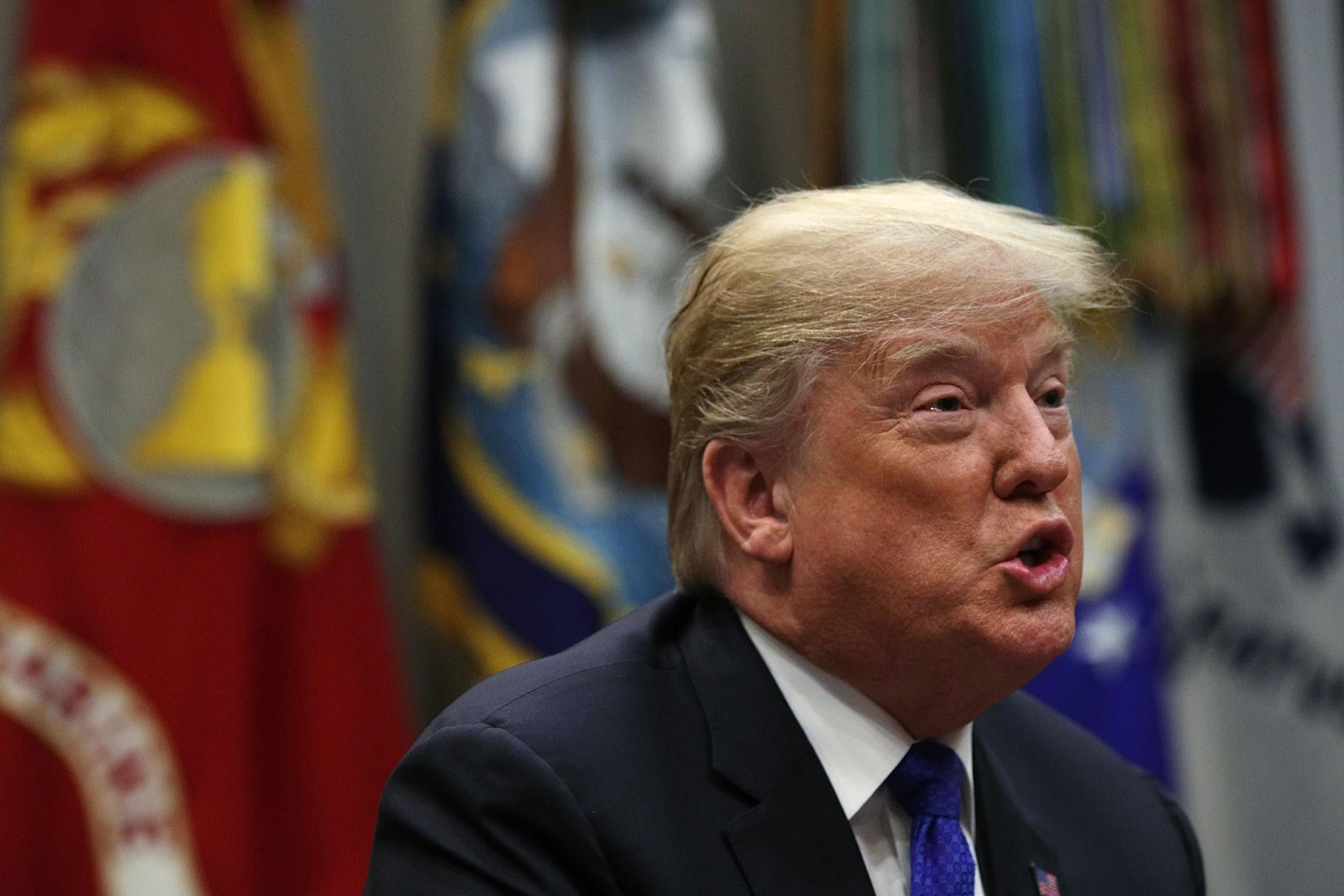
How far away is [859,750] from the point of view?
51.9 inches

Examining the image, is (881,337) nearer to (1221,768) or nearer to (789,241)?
(789,241)

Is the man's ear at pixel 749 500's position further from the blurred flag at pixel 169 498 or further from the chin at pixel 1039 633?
the blurred flag at pixel 169 498

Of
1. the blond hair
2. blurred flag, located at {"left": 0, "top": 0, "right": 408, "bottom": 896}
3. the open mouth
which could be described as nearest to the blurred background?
blurred flag, located at {"left": 0, "top": 0, "right": 408, "bottom": 896}

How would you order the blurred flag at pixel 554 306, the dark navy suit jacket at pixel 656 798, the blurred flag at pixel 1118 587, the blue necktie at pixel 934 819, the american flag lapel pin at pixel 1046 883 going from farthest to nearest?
1. the blurred flag at pixel 1118 587
2. the blurred flag at pixel 554 306
3. the american flag lapel pin at pixel 1046 883
4. the blue necktie at pixel 934 819
5. the dark navy suit jacket at pixel 656 798

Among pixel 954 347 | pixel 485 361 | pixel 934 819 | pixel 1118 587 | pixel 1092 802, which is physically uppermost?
pixel 954 347

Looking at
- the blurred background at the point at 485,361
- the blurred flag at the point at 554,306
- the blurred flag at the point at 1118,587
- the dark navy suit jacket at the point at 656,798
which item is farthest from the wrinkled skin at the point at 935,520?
the blurred flag at the point at 1118,587

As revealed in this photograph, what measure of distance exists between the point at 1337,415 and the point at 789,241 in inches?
97.3

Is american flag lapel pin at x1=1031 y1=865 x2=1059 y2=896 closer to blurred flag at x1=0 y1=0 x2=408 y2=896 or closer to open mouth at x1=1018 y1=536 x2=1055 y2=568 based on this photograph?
open mouth at x1=1018 y1=536 x2=1055 y2=568

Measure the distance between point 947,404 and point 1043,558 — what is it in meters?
0.15

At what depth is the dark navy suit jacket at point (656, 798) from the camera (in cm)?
117

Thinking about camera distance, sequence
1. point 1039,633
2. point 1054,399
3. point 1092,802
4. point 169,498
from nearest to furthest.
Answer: point 1039,633 → point 1054,399 → point 1092,802 → point 169,498

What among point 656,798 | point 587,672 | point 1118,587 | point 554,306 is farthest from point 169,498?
point 1118,587

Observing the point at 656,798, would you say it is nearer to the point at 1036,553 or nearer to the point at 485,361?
the point at 1036,553

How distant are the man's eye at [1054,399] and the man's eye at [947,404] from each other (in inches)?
3.9
